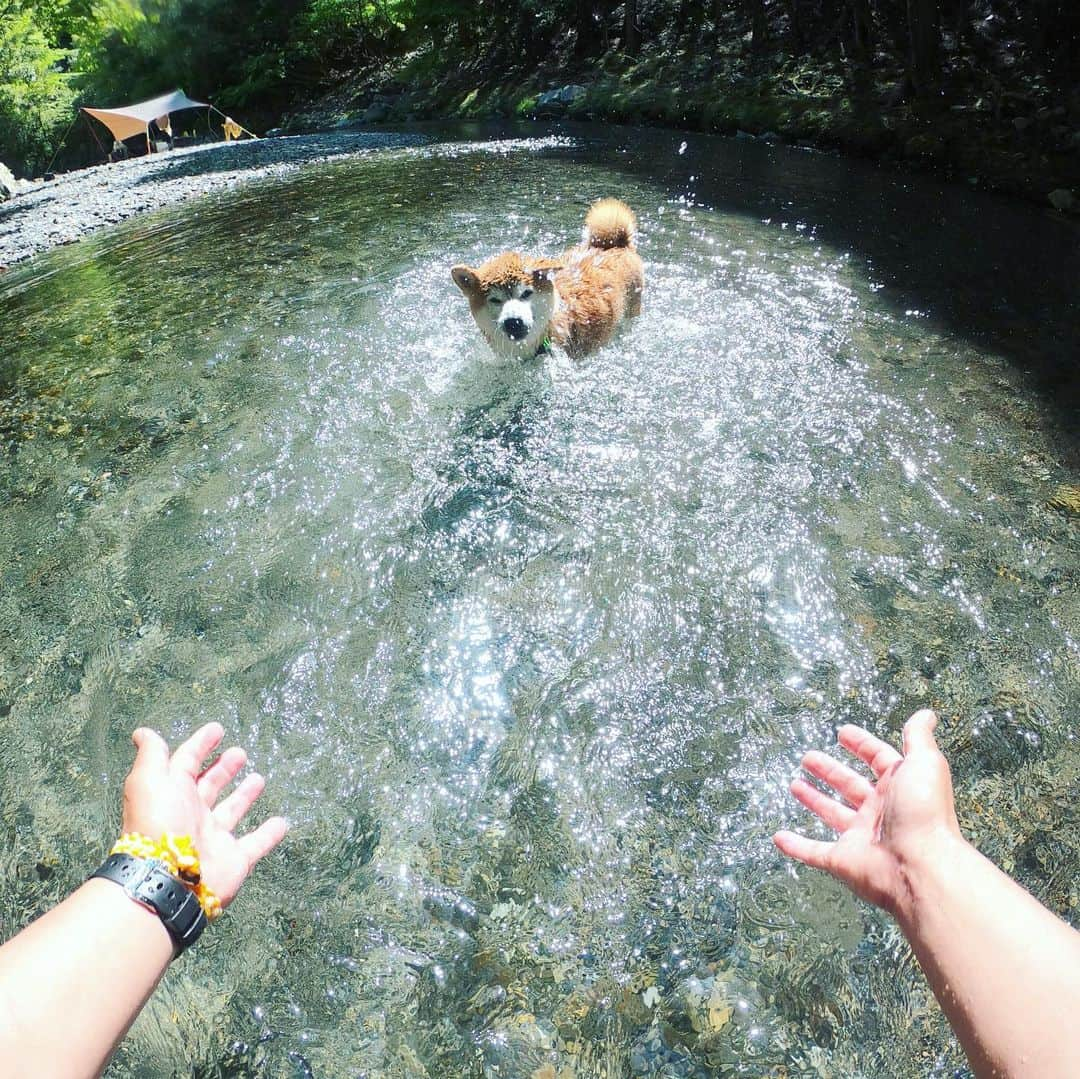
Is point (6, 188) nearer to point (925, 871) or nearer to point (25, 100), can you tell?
point (25, 100)

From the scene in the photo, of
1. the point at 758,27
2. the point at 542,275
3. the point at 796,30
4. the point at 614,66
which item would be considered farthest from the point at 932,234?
the point at 614,66

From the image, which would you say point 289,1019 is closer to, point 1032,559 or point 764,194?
point 1032,559

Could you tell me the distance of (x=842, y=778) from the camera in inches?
74.2

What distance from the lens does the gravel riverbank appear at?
10906 millimetres

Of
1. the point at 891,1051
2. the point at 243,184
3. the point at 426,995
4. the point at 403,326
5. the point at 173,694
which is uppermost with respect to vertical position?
the point at 243,184

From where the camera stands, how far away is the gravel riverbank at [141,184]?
1091 centimetres

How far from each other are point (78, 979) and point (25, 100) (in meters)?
36.0

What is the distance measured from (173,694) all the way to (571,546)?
1.95 meters

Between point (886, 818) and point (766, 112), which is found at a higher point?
point (766, 112)

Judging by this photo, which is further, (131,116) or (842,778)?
(131,116)

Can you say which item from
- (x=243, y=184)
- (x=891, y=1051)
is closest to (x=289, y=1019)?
(x=891, y=1051)

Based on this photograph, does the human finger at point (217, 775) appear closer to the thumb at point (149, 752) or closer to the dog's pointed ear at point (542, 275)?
the thumb at point (149, 752)

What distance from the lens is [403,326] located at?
5617 mm

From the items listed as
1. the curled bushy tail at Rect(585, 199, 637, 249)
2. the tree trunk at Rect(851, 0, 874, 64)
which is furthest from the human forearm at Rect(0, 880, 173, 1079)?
the tree trunk at Rect(851, 0, 874, 64)
